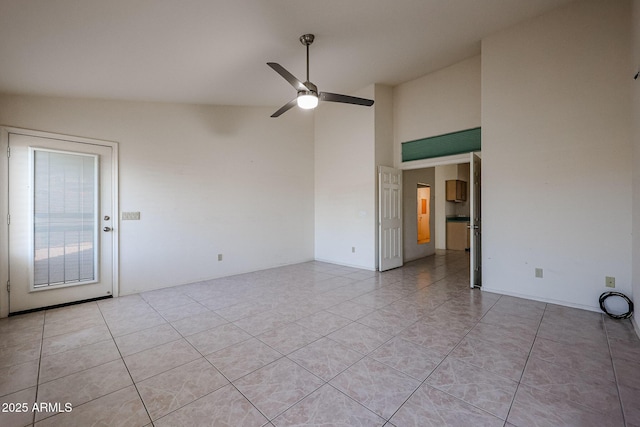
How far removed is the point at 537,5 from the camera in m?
3.21

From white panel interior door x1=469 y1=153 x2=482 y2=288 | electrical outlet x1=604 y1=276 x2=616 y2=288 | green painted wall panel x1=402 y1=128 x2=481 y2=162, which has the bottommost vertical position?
electrical outlet x1=604 y1=276 x2=616 y2=288

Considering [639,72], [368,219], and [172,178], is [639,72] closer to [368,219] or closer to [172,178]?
[368,219]

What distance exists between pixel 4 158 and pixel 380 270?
5.61 metres

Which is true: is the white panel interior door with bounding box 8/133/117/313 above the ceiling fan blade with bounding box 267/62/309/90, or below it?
below

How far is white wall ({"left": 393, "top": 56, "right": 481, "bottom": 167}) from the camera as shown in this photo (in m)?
4.46

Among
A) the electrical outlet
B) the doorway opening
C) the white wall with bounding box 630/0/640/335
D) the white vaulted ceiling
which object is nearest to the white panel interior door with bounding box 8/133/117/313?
the white vaulted ceiling

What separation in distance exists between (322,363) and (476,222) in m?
3.37

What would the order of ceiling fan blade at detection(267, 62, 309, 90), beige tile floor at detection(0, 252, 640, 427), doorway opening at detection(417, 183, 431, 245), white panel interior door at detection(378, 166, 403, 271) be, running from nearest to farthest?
beige tile floor at detection(0, 252, 640, 427)
ceiling fan blade at detection(267, 62, 309, 90)
white panel interior door at detection(378, 166, 403, 271)
doorway opening at detection(417, 183, 431, 245)

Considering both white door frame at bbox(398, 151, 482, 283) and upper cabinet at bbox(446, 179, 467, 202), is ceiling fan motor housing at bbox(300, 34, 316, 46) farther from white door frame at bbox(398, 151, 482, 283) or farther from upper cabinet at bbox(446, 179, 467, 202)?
upper cabinet at bbox(446, 179, 467, 202)

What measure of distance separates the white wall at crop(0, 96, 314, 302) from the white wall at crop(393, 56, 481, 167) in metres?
2.13

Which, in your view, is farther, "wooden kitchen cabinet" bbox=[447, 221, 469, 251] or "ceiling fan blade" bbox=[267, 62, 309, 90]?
"wooden kitchen cabinet" bbox=[447, 221, 469, 251]

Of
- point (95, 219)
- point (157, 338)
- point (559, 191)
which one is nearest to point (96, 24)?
point (95, 219)

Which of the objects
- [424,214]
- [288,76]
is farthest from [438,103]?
[424,214]

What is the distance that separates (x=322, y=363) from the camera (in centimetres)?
212
